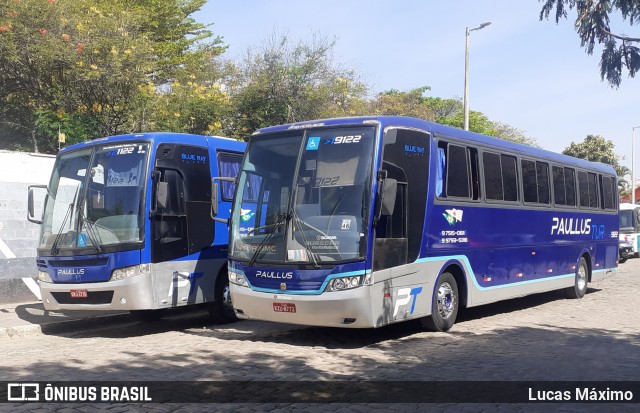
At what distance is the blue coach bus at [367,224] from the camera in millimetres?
8859

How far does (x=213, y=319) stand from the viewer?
1187 centimetres

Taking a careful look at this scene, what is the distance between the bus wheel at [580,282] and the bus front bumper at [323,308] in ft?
27.7

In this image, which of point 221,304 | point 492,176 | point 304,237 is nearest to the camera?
point 304,237

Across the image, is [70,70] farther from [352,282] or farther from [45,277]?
[352,282]

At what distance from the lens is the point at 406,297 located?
953cm

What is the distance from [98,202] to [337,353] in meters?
4.42

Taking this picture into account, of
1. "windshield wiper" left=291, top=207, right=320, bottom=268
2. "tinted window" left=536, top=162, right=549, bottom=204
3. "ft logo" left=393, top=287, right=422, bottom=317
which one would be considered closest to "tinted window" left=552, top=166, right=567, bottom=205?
"tinted window" left=536, top=162, right=549, bottom=204

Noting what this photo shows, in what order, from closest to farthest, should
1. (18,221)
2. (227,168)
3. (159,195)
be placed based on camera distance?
(159,195), (227,168), (18,221)

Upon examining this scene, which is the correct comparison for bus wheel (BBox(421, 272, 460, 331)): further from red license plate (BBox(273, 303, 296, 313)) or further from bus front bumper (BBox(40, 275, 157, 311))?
bus front bumper (BBox(40, 275, 157, 311))

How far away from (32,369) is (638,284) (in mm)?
16557

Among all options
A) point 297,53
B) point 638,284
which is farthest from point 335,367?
point 297,53

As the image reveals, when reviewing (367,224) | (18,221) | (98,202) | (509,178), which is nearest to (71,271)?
(98,202)

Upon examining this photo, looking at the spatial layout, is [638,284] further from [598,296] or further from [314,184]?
[314,184]

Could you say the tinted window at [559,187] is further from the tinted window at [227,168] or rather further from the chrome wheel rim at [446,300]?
the tinted window at [227,168]
